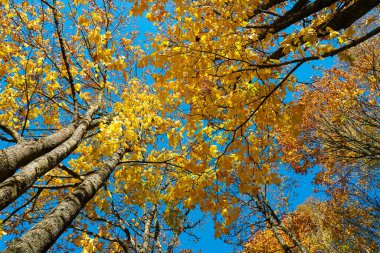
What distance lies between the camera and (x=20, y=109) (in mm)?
5684

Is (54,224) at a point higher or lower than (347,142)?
lower

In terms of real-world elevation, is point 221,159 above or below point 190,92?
below

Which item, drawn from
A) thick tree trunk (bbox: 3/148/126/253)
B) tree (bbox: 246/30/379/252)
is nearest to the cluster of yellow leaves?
tree (bbox: 246/30/379/252)

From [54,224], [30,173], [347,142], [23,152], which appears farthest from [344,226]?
[23,152]

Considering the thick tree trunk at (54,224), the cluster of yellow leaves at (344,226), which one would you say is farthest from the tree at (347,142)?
the thick tree trunk at (54,224)

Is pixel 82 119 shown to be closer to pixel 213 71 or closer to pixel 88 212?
pixel 88 212

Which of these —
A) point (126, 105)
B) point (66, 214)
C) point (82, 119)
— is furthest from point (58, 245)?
point (66, 214)

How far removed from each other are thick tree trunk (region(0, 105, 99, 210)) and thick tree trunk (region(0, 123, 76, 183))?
0.07m

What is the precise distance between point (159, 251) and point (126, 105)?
4.48 m

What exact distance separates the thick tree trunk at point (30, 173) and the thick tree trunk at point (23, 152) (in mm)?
74

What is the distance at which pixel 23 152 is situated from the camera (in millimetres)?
3252

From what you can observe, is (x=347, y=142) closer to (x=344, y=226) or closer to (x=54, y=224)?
(x=344, y=226)

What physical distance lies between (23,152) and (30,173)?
1.02 feet

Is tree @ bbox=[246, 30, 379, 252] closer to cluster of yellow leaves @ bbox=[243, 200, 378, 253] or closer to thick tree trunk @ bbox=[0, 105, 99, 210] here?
cluster of yellow leaves @ bbox=[243, 200, 378, 253]
